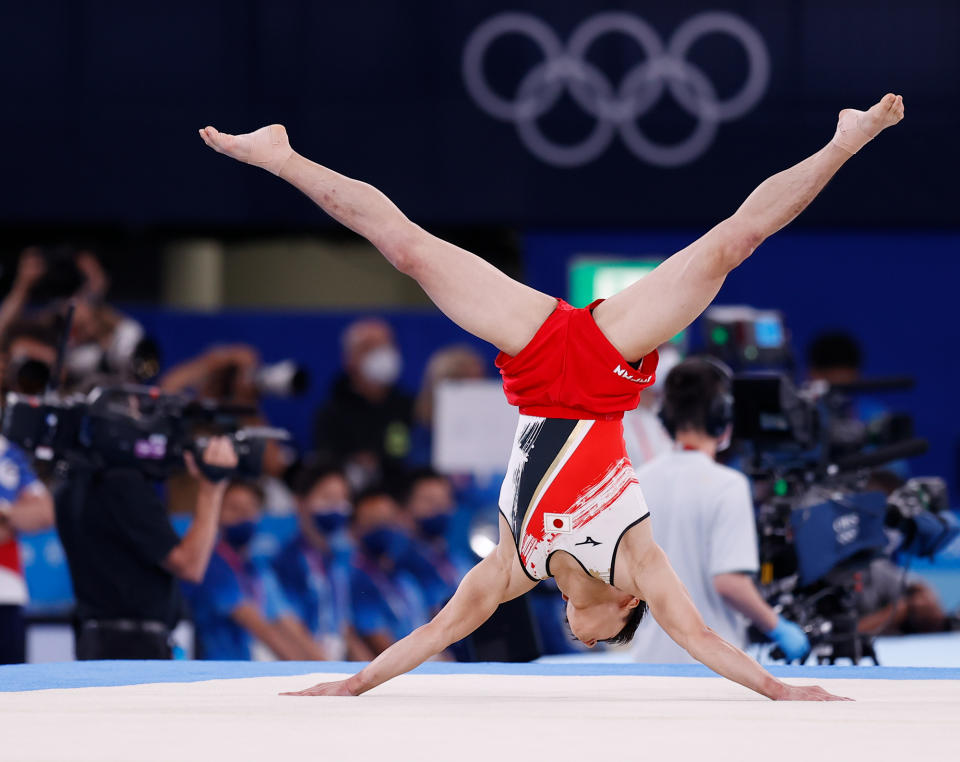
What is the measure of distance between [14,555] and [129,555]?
604 mm

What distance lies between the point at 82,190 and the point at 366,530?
4.16m

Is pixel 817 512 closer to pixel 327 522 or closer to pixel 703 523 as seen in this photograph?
pixel 703 523

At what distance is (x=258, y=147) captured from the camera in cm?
382

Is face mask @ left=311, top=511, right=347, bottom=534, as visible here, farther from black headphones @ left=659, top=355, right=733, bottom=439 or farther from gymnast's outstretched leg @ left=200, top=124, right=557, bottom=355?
gymnast's outstretched leg @ left=200, top=124, right=557, bottom=355

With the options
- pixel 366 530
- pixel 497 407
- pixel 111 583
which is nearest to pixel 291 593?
pixel 366 530

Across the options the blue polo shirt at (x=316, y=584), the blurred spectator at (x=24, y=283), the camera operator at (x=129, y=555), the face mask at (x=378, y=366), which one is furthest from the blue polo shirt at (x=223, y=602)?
the face mask at (x=378, y=366)

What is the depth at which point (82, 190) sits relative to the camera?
1026cm

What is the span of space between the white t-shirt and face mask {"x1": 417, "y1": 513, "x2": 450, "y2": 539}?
299cm

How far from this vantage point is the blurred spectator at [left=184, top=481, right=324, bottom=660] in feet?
22.1

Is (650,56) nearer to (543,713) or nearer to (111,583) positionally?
(111,583)

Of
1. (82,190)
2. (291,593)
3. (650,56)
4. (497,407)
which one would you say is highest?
(650,56)

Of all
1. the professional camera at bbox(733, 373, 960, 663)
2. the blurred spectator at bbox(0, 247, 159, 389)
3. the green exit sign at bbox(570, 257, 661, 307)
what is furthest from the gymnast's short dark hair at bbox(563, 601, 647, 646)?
the green exit sign at bbox(570, 257, 661, 307)

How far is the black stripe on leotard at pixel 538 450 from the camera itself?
3613 mm

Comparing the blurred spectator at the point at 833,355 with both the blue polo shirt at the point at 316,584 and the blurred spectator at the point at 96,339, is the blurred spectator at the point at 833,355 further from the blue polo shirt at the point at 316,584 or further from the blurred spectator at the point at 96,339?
the blurred spectator at the point at 96,339
